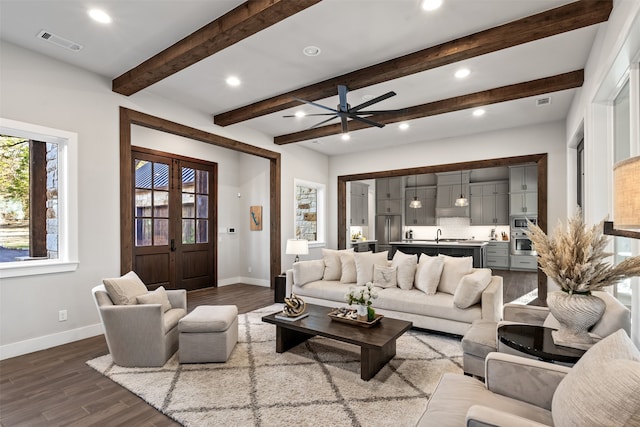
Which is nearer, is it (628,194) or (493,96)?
(628,194)

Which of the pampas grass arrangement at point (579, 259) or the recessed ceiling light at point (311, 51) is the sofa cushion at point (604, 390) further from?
the recessed ceiling light at point (311, 51)

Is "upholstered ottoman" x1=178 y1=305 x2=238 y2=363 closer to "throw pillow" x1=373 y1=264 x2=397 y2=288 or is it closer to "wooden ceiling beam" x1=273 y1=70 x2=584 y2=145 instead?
"throw pillow" x1=373 y1=264 x2=397 y2=288

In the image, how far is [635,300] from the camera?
6.95 ft

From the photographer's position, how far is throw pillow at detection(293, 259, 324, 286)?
193 inches

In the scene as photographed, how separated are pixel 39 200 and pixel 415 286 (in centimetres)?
464

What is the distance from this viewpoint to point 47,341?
136 inches

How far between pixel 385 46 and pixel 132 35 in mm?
2424

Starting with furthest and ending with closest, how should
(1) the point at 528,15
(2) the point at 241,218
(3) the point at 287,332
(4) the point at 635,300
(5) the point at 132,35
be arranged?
(2) the point at 241,218 < (3) the point at 287,332 < (5) the point at 132,35 < (1) the point at 528,15 < (4) the point at 635,300

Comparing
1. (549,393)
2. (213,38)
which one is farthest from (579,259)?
(213,38)

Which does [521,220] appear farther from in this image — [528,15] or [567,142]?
[528,15]

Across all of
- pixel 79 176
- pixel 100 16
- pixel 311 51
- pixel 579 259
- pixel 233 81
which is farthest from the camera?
pixel 233 81

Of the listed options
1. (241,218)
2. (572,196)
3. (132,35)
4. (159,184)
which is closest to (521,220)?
(572,196)

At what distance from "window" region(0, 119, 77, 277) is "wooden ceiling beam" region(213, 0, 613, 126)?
9.11 feet

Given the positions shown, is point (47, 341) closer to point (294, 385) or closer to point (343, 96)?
point (294, 385)
